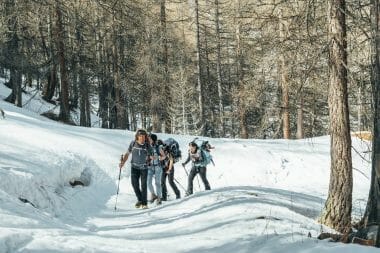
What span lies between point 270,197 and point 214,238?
449 cm

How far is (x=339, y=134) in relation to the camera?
9.01 meters

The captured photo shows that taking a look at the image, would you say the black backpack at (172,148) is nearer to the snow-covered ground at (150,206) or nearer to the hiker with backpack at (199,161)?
the hiker with backpack at (199,161)

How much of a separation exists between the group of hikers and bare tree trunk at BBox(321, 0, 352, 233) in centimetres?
481

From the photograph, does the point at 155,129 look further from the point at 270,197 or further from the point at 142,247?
the point at 142,247

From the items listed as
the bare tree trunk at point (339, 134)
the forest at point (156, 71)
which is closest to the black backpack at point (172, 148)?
the forest at point (156, 71)

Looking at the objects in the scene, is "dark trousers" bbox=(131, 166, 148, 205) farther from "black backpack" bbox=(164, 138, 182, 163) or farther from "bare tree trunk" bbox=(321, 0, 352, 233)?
"bare tree trunk" bbox=(321, 0, 352, 233)

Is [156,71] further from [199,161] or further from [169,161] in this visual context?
[169,161]

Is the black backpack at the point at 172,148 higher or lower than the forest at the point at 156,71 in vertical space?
lower

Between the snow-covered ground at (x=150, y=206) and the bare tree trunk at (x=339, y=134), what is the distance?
14.0 inches

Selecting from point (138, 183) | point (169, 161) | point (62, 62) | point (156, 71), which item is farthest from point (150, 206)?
point (156, 71)

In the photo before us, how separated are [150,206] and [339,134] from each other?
548 cm

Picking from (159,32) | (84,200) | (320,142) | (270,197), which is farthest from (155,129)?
Answer: (270,197)

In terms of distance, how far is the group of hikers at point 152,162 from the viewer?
12.3m

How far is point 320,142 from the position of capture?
2292 centimetres
